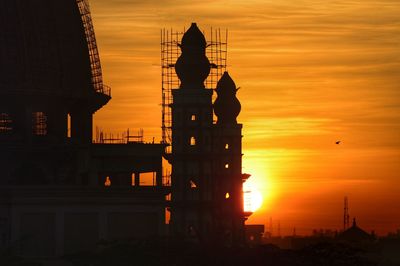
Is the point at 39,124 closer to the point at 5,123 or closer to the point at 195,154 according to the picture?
the point at 5,123

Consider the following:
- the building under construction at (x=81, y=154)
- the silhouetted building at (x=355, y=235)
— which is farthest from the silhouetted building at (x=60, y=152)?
the silhouetted building at (x=355, y=235)

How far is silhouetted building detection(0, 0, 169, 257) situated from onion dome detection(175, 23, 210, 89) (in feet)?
17.6

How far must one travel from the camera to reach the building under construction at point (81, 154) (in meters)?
121

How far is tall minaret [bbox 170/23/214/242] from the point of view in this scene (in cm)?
13075

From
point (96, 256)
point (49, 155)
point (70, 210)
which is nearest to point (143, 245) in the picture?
point (96, 256)

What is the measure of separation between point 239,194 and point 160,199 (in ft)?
47.7

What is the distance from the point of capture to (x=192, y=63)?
131750mm

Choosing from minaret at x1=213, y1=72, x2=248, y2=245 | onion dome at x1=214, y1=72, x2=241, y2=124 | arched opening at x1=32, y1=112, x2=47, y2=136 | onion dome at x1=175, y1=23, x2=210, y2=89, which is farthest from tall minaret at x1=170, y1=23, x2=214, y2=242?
arched opening at x1=32, y1=112, x2=47, y2=136

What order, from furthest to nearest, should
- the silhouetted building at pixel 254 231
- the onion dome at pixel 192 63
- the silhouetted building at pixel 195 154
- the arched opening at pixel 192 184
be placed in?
the silhouetted building at pixel 254 231, the onion dome at pixel 192 63, the arched opening at pixel 192 184, the silhouetted building at pixel 195 154

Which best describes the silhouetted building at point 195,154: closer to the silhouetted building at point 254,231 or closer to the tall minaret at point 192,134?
the tall minaret at point 192,134

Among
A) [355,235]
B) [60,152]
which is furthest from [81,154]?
[355,235]

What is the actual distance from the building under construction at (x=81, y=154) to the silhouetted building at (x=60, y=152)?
6 centimetres

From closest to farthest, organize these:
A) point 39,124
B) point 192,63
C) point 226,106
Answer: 1. point 192,63
2. point 39,124
3. point 226,106

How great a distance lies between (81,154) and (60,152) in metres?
2.58
